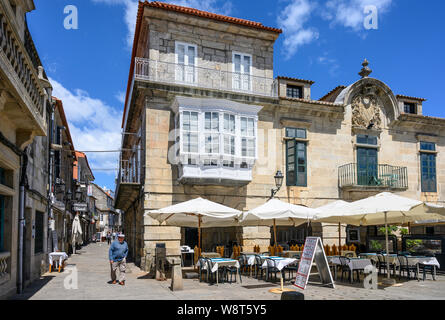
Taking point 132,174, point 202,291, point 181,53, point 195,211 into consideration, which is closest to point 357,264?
point 202,291

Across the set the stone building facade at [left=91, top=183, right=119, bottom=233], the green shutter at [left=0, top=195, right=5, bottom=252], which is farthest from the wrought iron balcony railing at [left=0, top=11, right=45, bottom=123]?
the stone building facade at [left=91, top=183, right=119, bottom=233]

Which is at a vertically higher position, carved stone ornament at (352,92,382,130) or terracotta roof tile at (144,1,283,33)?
terracotta roof tile at (144,1,283,33)

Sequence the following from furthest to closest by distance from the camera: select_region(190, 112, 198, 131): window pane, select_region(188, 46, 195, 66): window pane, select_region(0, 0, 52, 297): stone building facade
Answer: select_region(188, 46, 195, 66): window pane, select_region(190, 112, 198, 131): window pane, select_region(0, 0, 52, 297): stone building facade

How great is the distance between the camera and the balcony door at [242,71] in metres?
18.0

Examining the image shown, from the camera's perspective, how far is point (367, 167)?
64.5ft

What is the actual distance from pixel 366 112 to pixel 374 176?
3433 millimetres

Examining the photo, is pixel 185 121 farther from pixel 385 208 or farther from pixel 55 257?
pixel 385 208

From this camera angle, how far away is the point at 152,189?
1582 centimetres

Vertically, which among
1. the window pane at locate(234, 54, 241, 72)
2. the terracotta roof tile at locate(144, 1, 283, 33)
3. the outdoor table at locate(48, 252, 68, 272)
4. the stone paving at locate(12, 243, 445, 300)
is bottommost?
the stone paving at locate(12, 243, 445, 300)

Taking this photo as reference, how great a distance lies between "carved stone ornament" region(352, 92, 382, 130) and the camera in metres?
20.1

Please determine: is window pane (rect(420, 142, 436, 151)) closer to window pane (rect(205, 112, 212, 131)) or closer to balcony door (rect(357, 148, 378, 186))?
balcony door (rect(357, 148, 378, 186))

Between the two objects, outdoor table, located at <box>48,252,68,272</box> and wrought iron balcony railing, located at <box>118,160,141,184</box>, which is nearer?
outdoor table, located at <box>48,252,68,272</box>

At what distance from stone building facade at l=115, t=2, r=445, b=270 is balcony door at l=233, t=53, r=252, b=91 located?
5 centimetres
